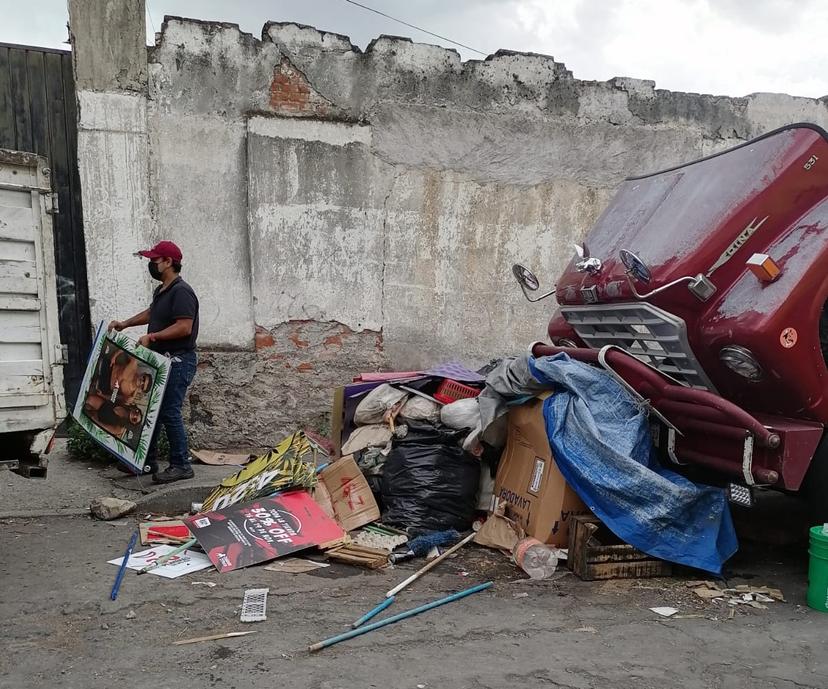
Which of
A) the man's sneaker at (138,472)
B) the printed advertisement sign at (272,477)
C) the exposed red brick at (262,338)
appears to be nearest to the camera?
the printed advertisement sign at (272,477)

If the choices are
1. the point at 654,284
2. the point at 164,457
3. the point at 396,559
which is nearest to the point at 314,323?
the point at 164,457

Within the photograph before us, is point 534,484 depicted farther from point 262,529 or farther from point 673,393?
point 262,529

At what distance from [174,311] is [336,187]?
6.43ft

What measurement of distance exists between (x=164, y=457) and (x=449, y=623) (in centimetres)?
340

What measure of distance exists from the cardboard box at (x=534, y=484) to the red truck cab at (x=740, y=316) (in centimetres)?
55

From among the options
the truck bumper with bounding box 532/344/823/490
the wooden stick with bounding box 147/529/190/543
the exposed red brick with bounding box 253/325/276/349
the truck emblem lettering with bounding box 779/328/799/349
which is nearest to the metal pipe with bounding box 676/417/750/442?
the truck bumper with bounding box 532/344/823/490

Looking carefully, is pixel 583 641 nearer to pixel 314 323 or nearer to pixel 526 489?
pixel 526 489

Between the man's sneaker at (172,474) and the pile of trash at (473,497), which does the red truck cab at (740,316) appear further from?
the man's sneaker at (172,474)

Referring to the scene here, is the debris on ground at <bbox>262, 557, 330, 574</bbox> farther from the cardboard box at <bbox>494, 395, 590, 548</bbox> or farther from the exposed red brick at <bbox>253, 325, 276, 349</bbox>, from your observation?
the exposed red brick at <bbox>253, 325, 276, 349</bbox>

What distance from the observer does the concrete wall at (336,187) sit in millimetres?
5754

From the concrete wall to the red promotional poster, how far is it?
2116 mm

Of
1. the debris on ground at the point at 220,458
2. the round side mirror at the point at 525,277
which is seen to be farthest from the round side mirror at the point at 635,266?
the debris on ground at the point at 220,458

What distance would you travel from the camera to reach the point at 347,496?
14.5 feet

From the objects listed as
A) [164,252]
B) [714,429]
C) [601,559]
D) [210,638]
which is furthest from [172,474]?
[714,429]
